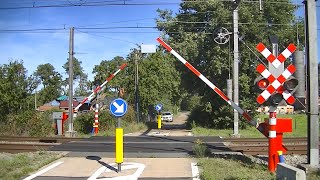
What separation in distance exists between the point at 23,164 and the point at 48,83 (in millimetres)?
119473

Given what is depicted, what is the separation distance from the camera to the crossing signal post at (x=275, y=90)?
10281 millimetres

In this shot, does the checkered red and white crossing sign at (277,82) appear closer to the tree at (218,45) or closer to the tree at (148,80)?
the tree at (218,45)

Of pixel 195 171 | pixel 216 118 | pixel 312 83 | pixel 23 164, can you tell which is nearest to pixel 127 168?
pixel 195 171

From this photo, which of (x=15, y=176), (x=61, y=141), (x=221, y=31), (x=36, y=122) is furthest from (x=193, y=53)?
(x=15, y=176)

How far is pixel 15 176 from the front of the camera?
10.4m

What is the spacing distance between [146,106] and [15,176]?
34704mm

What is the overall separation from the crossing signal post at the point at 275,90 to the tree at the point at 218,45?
60.6 ft

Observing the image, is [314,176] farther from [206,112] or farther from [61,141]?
[206,112]

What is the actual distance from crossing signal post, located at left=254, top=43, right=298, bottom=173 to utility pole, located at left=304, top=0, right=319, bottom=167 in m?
0.40

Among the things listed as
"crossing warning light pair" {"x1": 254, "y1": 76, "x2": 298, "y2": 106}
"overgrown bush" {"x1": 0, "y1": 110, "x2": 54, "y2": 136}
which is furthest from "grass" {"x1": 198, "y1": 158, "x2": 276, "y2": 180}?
"overgrown bush" {"x1": 0, "y1": 110, "x2": 54, "y2": 136}

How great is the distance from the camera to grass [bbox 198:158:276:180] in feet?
32.1

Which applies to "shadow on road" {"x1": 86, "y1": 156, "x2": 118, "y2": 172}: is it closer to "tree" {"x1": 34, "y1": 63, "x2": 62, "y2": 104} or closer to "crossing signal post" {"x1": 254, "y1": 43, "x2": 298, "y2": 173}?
"crossing signal post" {"x1": 254, "y1": 43, "x2": 298, "y2": 173}

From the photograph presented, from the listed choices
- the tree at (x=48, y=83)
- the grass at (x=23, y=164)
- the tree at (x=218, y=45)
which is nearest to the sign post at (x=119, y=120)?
the grass at (x=23, y=164)

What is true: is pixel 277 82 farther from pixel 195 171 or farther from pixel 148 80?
pixel 148 80
